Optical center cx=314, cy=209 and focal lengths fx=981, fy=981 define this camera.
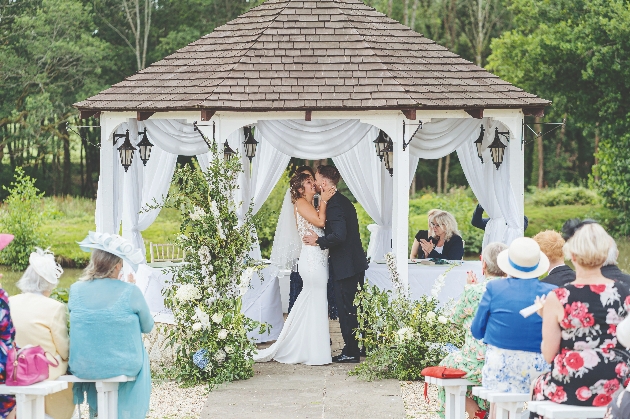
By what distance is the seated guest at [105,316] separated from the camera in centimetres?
677

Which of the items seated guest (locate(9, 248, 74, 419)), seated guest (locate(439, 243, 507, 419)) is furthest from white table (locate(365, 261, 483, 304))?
seated guest (locate(9, 248, 74, 419))

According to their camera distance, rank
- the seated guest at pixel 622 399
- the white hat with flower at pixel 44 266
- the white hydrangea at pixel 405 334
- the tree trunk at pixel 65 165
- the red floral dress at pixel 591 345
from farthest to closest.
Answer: the tree trunk at pixel 65 165 → the white hydrangea at pixel 405 334 → the white hat with flower at pixel 44 266 → the red floral dress at pixel 591 345 → the seated guest at pixel 622 399

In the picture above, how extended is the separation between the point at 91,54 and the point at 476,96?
81.4 feet

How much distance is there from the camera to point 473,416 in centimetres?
733

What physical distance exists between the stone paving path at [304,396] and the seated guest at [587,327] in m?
2.65

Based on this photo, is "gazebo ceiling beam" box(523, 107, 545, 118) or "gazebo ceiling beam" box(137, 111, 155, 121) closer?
"gazebo ceiling beam" box(137, 111, 155, 121)

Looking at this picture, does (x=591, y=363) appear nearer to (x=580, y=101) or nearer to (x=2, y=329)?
(x=2, y=329)

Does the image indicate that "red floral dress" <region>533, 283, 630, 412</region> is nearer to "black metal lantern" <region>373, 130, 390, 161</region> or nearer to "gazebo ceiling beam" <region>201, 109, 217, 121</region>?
"gazebo ceiling beam" <region>201, 109, 217, 121</region>

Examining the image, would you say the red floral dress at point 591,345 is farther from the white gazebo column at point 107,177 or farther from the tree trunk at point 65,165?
the tree trunk at point 65,165

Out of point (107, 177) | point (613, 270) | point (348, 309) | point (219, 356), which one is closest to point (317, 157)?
point (348, 309)

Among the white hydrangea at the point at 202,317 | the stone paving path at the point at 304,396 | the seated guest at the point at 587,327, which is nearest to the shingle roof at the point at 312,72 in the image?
the white hydrangea at the point at 202,317

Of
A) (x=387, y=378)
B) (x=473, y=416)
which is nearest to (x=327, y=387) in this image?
(x=387, y=378)

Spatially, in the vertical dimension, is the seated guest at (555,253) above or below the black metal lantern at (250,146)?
below

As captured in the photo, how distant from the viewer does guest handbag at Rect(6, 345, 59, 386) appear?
624 cm
